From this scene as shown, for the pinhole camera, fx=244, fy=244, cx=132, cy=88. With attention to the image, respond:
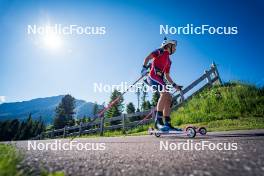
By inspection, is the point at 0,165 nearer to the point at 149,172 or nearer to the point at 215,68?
the point at 149,172

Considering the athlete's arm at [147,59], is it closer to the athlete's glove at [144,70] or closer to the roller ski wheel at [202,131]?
the athlete's glove at [144,70]

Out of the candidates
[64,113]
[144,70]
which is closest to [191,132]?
[144,70]

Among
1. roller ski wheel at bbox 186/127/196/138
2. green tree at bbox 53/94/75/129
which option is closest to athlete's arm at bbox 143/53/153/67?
roller ski wheel at bbox 186/127/196/138

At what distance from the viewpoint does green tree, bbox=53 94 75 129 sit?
56938mm

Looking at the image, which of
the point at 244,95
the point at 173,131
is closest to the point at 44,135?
the point at 244,95

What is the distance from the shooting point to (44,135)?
25.6 m

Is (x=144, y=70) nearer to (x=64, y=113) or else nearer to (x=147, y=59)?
(x=147, y=59)

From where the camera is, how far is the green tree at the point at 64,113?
56.9 m

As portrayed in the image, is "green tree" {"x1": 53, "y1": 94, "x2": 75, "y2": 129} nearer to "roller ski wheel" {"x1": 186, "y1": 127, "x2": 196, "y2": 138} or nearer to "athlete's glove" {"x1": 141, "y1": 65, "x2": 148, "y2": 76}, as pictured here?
"athlete's glove" {"x1": 141, "y1": 65, "x2": 148, "y2": 76}

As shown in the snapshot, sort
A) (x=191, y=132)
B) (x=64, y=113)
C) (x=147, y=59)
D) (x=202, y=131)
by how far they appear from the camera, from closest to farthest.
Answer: (x=191, y=132) → (x=202, y=131) → (x=147, y=59) → (x=64, y=113)

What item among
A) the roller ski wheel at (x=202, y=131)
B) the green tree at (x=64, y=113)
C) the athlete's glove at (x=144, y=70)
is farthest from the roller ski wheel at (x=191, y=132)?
the green tree at (x=64, y=113)

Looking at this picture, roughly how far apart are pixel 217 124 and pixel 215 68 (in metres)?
8.39

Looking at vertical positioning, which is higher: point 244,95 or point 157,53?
point 157,53

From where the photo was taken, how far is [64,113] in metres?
59.0
